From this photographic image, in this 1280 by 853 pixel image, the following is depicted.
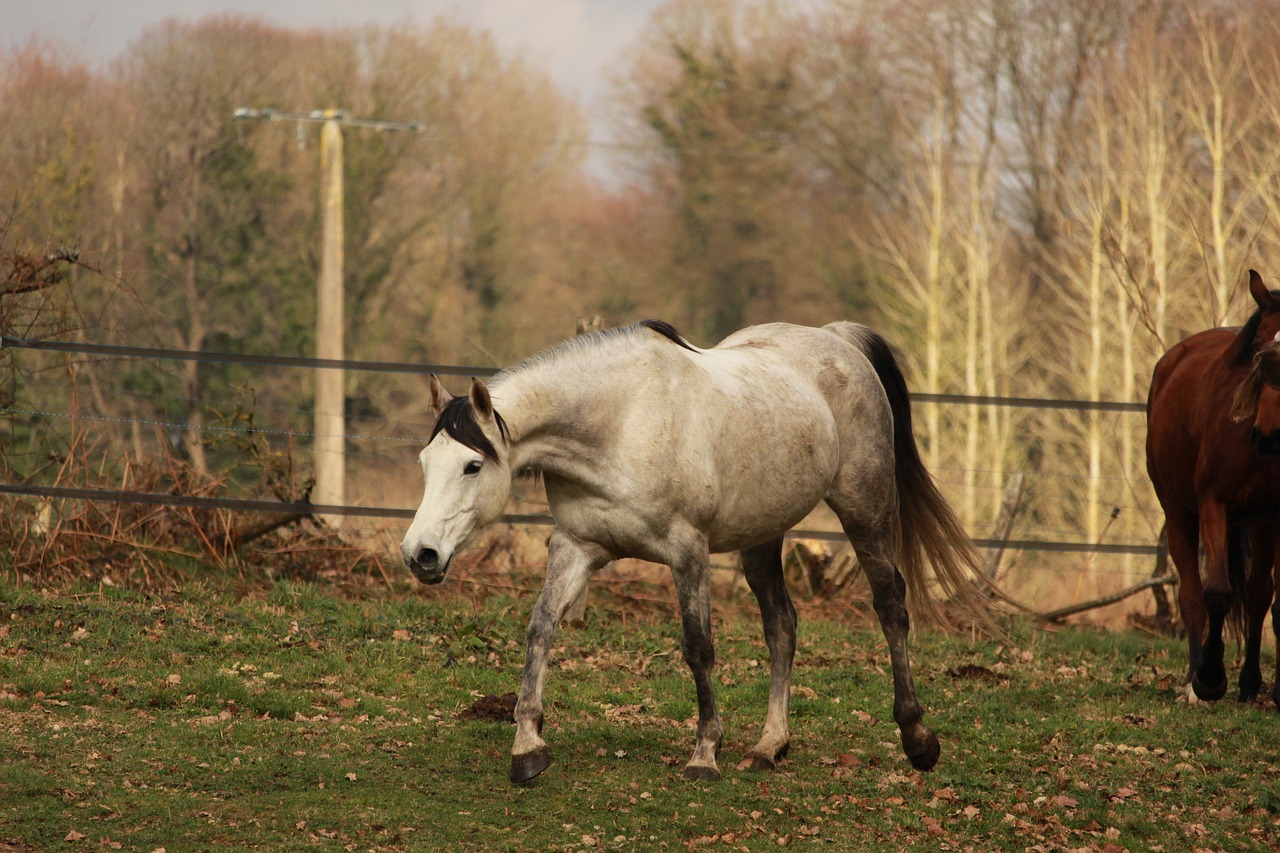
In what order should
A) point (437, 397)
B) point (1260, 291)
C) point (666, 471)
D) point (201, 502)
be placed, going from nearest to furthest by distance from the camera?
point (437, 397) → point (666, 471) → point (1260, 291) → point (201, 502)

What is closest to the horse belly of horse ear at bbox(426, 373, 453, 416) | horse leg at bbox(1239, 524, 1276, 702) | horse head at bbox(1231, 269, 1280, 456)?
horse ear at bbox(426, 373, 453, 416)

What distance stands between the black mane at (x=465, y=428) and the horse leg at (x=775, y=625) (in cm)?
157

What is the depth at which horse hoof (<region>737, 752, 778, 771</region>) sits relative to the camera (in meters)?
5.05

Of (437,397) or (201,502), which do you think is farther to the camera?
(201,502)

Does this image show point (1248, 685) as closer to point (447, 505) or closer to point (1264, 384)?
point (1264, 384)

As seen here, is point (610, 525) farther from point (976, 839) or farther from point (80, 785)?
point (80, 785)

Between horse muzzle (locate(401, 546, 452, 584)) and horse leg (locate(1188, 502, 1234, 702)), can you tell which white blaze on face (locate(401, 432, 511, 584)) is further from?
horse leg (locate(1188, 502, 1234, 702))

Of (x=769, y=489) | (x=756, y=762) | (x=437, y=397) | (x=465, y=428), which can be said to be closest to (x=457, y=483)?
(x=465, y=428)

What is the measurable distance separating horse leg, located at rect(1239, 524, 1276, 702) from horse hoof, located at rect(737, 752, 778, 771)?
302 cm

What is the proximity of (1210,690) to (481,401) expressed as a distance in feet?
13.6

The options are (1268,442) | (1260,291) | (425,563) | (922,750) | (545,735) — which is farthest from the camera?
(1260,291)

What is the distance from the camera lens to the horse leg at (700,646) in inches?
186

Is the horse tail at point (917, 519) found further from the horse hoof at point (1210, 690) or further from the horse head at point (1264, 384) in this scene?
the horse head at point (1264, 384)

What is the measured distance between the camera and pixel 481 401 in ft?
14.1
